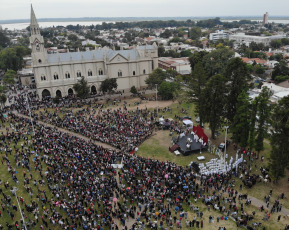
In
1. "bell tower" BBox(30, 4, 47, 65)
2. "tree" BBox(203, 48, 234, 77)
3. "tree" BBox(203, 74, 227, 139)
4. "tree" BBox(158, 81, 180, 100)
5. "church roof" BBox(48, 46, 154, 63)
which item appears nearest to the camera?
"tree" BBox(203, 74, 227, 139)

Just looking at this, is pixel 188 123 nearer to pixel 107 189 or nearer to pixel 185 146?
pixel 185 146

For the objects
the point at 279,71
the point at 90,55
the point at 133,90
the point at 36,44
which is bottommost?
the point at 133,90

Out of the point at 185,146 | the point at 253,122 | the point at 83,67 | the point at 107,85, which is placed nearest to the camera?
the point at 253,122

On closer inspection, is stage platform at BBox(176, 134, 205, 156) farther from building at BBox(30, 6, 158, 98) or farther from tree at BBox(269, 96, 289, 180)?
building at BBox(30, 6, 158, 98)

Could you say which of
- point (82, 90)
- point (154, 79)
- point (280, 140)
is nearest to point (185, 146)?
point (280, 140)

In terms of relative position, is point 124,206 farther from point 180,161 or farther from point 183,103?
point 183,103

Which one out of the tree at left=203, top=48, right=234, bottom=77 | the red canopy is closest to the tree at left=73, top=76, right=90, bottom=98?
the red canopy
